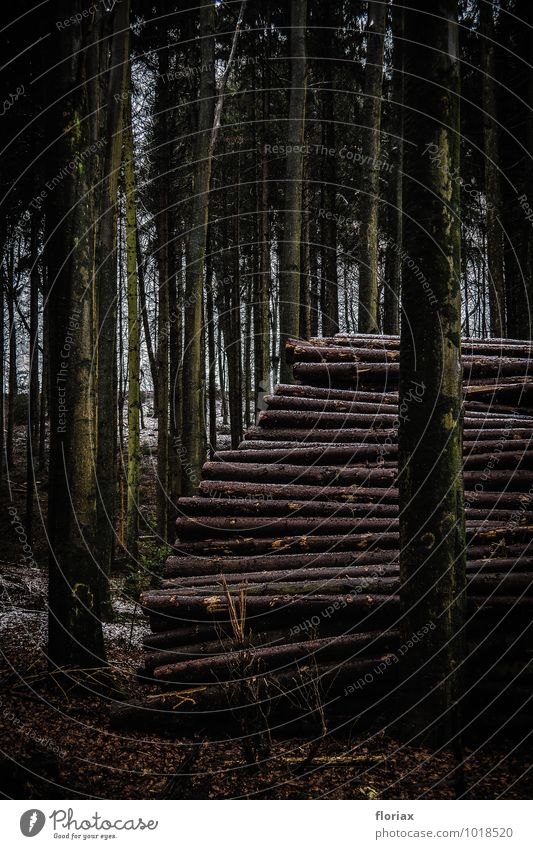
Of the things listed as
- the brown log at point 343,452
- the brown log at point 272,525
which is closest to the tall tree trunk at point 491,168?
the brown log at point 343,452

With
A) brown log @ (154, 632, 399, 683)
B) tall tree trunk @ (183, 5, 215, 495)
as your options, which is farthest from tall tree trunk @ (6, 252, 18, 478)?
brown log @ (154, 632, 399, 683)

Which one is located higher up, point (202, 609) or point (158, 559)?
point (202, 609)

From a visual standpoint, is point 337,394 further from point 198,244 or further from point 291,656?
point 198,244

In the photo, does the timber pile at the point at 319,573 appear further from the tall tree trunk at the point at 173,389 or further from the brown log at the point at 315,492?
the tall tree trunk at the point at 173,389

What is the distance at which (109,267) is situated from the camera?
884 cm

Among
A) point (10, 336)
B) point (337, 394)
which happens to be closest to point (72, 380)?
point (337, 394)

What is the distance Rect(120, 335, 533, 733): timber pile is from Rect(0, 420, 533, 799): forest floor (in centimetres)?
26

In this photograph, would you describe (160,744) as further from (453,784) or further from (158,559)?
(158,559)

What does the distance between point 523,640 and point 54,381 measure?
462cm

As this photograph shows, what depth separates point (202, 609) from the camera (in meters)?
4.62

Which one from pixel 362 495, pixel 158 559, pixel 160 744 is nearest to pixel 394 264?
pixel 158 559

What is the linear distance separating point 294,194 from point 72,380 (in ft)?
27.2

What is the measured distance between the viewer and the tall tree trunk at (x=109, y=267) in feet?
28.7
